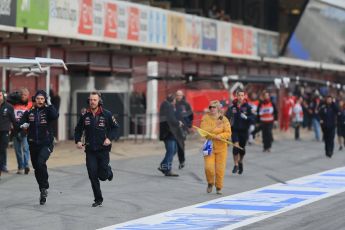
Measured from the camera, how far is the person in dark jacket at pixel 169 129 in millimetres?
17484

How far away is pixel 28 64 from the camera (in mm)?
15766

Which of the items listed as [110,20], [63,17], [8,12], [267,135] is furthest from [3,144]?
[110,20]

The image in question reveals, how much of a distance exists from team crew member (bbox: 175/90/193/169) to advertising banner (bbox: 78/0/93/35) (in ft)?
19.6

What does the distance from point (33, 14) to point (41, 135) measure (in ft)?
31.7

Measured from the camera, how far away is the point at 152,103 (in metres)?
30.0

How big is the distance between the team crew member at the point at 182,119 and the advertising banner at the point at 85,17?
5.97 meters

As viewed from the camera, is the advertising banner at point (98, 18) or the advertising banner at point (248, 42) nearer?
the advertising banner at point (98, 18)

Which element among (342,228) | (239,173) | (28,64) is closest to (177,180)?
(239,173)

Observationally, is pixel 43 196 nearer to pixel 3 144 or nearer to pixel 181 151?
pixel 3 144

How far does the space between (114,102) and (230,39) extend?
8596 millimetres

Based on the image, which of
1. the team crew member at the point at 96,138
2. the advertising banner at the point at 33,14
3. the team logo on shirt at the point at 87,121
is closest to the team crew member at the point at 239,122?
the team crew member at the point at 96,138

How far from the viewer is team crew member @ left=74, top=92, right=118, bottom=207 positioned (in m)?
12.8

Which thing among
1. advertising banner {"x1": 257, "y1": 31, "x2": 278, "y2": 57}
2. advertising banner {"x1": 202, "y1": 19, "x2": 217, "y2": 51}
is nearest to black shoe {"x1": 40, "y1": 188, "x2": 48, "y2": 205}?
→ advertising banner {"x1": 202, "y1": 19, "x2": 217, "y2": 51}

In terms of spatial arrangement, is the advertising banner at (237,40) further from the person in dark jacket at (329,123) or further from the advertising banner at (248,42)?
the person in dark jacket at (329,123)
